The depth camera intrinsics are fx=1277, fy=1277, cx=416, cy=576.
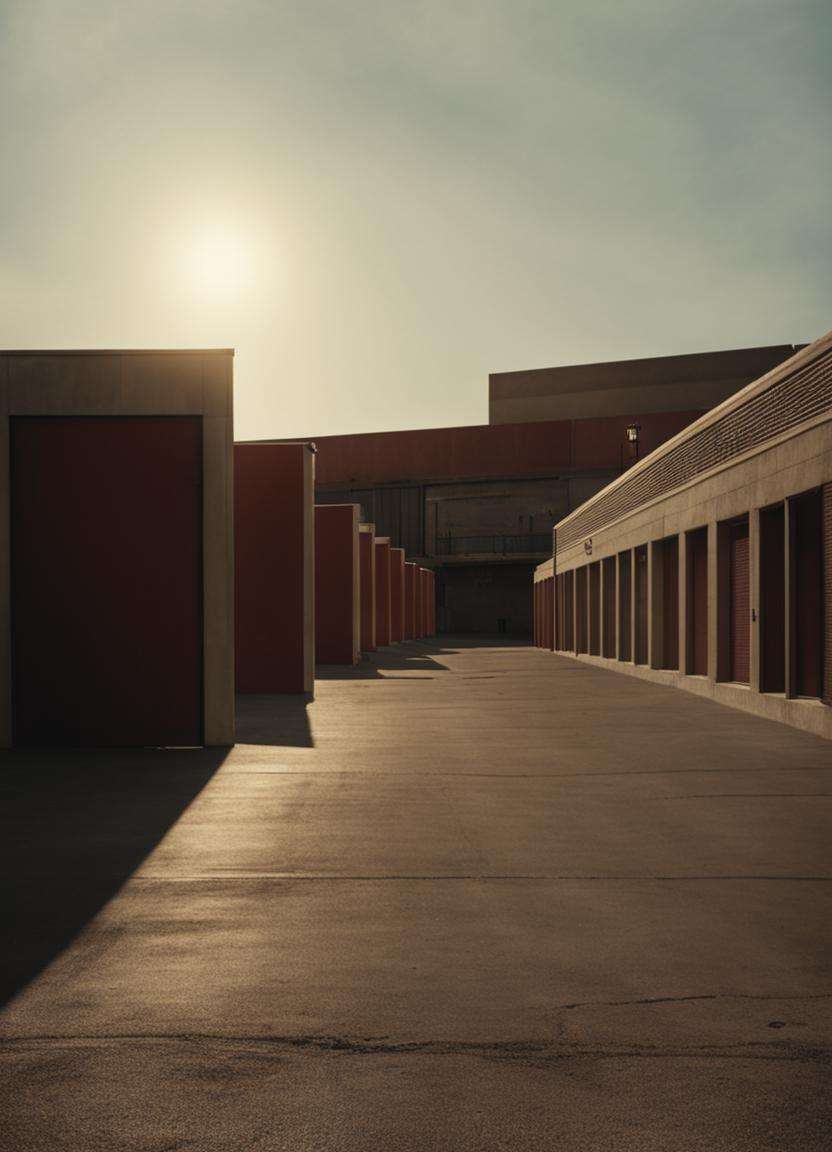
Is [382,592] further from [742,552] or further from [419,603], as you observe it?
[742,552]

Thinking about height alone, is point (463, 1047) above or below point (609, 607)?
below

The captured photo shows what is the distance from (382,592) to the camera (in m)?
46.3

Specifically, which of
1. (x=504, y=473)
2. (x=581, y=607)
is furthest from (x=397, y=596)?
(x=504, y=473)

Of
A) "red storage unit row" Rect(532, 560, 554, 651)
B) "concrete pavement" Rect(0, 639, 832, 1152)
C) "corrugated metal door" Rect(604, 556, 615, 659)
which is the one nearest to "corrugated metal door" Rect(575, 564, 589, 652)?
"corrugated metal door" Rect(604, 556, 615, 659)

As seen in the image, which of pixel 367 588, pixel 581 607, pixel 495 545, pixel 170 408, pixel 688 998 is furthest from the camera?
pixel 495 545

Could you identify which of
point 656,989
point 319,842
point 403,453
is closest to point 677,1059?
point 656,989

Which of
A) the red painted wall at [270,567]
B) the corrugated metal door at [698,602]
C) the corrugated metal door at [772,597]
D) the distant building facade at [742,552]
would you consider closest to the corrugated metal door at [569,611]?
the distant building facade at [742,552]

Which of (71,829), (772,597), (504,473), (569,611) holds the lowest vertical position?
(71,829)

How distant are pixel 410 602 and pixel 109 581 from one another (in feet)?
153

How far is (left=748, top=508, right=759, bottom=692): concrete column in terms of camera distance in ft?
57.9

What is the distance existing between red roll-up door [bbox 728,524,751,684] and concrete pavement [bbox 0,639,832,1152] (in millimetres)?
8592

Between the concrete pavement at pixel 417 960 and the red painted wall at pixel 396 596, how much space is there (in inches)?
1583

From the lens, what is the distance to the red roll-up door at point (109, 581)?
43.3 ft

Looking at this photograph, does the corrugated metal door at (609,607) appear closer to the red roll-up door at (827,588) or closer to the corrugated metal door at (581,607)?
the corrugated metal door at (581,607)
